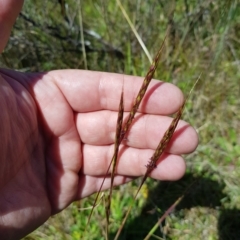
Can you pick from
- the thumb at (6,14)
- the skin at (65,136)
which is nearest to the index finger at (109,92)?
the skin at (65,136)

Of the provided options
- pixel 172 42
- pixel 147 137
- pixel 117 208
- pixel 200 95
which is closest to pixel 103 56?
pixel 172 42

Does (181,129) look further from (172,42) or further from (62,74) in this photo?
(172,42)

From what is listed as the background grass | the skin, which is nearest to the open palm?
the skin

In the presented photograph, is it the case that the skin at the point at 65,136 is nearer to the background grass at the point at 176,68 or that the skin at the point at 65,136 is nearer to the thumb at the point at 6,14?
the thumb at the point at 6,14

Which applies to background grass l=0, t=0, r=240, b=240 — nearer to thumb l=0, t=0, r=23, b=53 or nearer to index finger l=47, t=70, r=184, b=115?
index finger l=47, t=70, r=184, b=115

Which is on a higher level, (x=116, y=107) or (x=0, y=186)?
(x=116, y=107)

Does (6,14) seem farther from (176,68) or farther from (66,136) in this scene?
(176,68)
